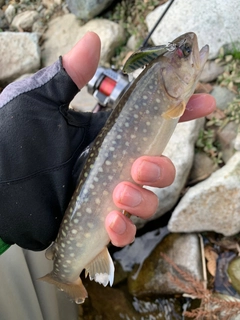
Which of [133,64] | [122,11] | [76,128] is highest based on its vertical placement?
[133,64]

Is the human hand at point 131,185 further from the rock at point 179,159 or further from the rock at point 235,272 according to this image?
the rock at point 235,272

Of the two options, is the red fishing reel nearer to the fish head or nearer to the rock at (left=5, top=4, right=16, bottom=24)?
the fish head

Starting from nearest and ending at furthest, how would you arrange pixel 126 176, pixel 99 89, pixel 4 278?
pixel 126 176
pixel 4 278
pixel 99 89

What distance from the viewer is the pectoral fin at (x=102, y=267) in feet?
4.83

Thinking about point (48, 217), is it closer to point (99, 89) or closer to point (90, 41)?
point (90, 41)

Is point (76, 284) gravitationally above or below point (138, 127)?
below

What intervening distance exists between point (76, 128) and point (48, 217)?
0.38 metres

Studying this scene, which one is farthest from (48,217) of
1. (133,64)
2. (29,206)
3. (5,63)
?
(5,63)

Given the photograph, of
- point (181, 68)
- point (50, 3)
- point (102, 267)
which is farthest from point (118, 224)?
point (50, 3)

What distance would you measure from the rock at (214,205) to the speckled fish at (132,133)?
3.35 ft

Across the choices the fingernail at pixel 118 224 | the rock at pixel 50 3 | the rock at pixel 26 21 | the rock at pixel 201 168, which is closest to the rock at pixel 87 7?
the rock at pixel 50 3

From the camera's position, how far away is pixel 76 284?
1.56m

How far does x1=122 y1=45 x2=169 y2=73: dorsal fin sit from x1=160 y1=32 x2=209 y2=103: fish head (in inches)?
1.2

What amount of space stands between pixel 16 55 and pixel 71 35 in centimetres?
53
